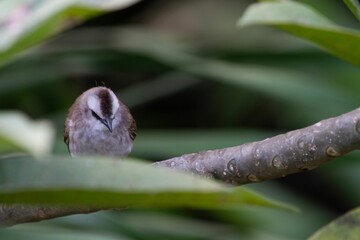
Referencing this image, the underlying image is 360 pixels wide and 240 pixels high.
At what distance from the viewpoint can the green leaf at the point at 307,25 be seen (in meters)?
2.25

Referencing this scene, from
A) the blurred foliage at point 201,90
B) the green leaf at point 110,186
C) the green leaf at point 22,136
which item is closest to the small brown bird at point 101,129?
the blurred foliage at point 201,90

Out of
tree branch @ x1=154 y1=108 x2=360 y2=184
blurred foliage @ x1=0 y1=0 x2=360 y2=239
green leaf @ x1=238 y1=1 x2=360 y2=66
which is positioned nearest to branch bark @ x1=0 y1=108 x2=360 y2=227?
tree branch @ x1=154 y1=108 x2=360 y2=184

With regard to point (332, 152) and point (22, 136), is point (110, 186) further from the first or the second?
point (332, 152)

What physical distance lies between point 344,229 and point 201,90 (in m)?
4.19

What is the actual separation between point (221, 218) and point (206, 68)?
884 millimetres

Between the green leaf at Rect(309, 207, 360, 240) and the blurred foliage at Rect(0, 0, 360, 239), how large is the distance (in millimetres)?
1581

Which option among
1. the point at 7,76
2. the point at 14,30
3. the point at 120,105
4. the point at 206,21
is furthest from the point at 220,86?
the point at 14,30

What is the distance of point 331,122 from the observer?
2008 mm

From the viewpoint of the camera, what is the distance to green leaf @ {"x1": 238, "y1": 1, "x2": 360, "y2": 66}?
225cm

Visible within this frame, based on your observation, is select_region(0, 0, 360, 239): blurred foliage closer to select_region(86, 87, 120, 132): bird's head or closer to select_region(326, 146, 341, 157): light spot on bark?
select_region(86, 87, 120, 132): bird's head

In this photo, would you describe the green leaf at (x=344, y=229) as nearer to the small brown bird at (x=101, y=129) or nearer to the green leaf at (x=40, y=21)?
the green leaf at (x=40, y=21)

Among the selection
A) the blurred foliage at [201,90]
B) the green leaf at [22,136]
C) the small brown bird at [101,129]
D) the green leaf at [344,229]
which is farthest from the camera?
the blurred foliage at [201,90]

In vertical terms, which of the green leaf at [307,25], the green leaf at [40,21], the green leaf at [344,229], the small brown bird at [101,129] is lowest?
the green leaf at [344,229]

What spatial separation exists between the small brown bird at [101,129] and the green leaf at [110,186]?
2150 mm
